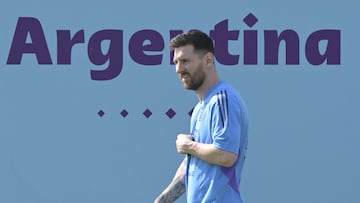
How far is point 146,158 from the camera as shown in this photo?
171 inches

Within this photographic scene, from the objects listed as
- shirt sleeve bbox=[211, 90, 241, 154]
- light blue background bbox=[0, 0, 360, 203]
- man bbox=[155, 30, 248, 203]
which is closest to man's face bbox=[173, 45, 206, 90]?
man bbox=[155, 30, 248, 203]

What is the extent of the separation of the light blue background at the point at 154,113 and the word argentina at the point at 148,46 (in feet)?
0.11

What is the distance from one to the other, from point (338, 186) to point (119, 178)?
1.30 meters

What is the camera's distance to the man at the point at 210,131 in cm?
278

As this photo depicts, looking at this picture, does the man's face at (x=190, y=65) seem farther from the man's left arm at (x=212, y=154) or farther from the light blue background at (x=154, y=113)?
the light blue background at (x=154, y=113)

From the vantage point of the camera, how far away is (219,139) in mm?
2768

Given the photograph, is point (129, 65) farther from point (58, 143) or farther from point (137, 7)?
point (58, 143)

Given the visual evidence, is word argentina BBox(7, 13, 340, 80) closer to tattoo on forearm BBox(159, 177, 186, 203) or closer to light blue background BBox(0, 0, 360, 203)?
light blue background BBox(0, 0, 360, 203)

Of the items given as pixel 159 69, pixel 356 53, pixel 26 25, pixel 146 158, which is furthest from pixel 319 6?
pixel 26 25

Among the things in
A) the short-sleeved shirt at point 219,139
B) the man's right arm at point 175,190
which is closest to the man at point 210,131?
the short-sleeved shirt at point 219,139

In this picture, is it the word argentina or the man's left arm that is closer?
the man's left arm

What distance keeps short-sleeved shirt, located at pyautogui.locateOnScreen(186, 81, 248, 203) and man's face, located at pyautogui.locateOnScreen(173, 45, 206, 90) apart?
0.07 metres

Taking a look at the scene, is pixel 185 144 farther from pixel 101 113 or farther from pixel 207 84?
pixel 101 113

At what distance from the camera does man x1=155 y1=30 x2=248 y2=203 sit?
2.78m
